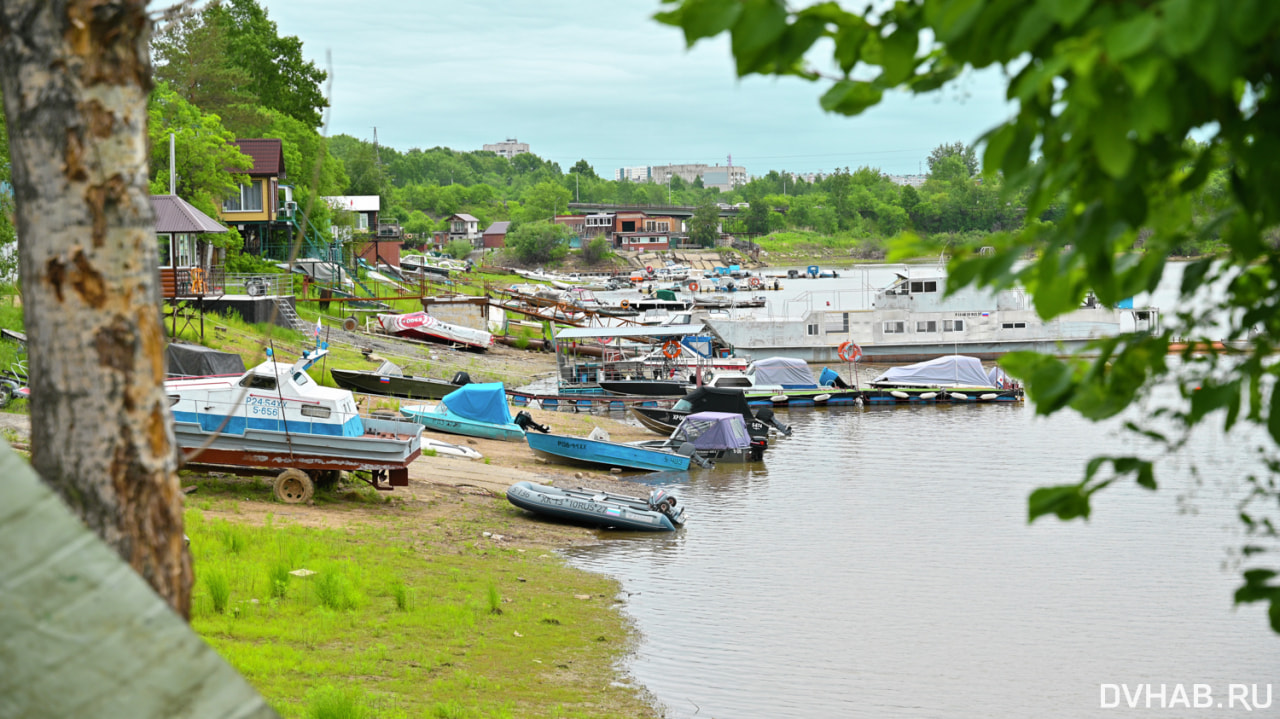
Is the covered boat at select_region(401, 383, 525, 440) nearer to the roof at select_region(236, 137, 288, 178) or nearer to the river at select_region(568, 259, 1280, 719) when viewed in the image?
the river at select_region(568, 259, 1280, 719)

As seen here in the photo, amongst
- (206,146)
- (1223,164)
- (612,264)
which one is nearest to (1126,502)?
(1223,164)

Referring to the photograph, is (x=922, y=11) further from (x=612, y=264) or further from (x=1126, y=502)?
(x=612, y=264)

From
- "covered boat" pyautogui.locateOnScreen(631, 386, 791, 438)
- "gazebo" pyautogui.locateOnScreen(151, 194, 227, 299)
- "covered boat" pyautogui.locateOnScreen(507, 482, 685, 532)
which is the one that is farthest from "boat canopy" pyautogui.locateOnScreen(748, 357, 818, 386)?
"covered boat" pyautogui.locateOnScreen(507, 482, 685, 532)

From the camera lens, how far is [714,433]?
33094 mm

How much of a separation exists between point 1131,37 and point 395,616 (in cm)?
1397

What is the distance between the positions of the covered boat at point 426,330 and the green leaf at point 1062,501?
52.9 metres

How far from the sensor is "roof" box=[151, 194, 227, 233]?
3306 centimetres

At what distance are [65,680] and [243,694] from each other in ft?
1.32

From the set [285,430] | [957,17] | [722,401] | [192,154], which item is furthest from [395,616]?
[192,154]

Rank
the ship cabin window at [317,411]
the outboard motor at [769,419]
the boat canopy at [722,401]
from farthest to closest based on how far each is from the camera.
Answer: the outboard motor at [769,419], the boat canopy at [722,401], the ship cabin window at [317,411]

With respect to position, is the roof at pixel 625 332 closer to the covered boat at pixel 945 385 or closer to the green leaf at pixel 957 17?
the covered boat at pixel 945 385

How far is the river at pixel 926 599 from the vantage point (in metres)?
14.3

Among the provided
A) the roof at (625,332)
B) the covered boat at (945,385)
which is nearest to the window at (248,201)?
the roof at (625,332)

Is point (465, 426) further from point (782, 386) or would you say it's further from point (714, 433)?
point (782, 386)
